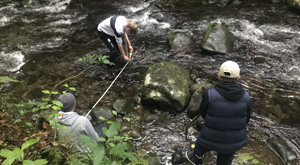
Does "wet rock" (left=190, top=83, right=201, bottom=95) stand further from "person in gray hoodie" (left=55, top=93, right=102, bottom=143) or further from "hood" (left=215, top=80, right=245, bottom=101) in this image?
"person in gray hoodie" (left=55, top=93, right=102, bottom=143)

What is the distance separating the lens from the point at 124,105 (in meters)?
5.59

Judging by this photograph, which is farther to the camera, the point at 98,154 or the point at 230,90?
the point at 230,90

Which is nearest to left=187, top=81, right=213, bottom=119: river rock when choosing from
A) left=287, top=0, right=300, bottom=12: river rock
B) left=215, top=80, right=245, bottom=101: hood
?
left=215, top=80, right=245, bottom=101: hood

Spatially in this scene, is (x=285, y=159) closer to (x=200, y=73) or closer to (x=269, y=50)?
(x=200, y=73)

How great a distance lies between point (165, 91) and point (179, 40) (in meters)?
3.24

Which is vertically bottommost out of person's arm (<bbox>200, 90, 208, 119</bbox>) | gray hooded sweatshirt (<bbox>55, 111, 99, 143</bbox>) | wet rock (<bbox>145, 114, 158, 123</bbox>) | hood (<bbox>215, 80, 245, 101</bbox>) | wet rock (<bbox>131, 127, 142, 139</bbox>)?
wet rock (<bbox>131, 127, 142, 139</bbox>)

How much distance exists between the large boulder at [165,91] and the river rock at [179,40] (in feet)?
7.88

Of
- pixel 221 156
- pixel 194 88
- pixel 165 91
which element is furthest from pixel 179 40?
pixel 221 156

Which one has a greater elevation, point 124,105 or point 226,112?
point 226,112

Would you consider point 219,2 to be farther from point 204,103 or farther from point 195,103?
point 204,103

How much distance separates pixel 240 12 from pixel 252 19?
843 millimetres

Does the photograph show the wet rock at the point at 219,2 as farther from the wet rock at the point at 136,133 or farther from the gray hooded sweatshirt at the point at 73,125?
the gray hooded sweatshirt at the point at 73,125

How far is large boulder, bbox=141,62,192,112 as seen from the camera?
209 inches

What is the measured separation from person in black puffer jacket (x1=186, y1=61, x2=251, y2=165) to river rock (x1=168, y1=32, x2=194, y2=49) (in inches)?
195
